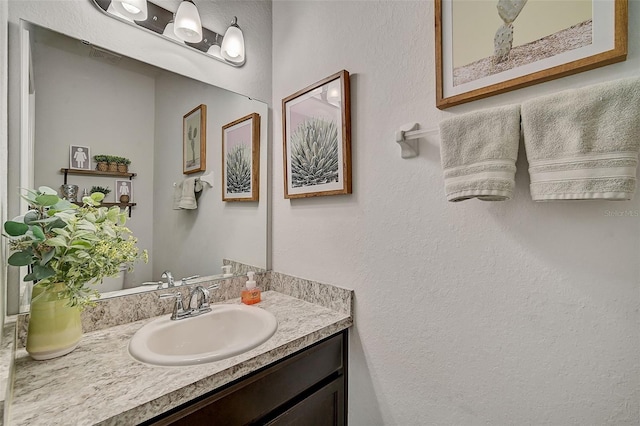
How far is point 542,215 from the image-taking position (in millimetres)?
739

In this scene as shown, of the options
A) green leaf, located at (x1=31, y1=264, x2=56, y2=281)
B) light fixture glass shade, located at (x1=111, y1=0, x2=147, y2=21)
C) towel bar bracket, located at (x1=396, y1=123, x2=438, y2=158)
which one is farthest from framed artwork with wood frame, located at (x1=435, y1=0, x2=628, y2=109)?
green leaf, located at (x1=31, y1=264, x2=56, y2=281)

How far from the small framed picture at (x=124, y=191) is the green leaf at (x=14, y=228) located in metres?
0.37

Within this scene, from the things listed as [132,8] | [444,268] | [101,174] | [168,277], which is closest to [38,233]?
[101,174]

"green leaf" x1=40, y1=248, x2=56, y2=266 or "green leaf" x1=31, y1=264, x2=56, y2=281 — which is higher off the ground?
"green leaf" x1=40, y1=248, x2=56, y2=266

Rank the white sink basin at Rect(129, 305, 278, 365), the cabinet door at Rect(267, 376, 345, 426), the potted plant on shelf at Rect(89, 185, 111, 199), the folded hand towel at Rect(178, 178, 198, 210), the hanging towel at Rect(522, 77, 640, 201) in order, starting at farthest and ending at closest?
the folded hand towel at Rect(178, 178, 198, 210)
the potted plant on shelf at Rect(89, 185, 111, 199)
the cabinet door at Rect(267, 376, 345, 426)
the white sink basin at Rect(129, 305, 278, 365)
the hanging towel at Rect(522, 77, 640, 201)

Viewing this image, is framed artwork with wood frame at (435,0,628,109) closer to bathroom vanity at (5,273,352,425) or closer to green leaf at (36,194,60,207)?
bathroom vanity at (5,273,352,425)

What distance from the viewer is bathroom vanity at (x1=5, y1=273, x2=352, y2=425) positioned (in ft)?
2.00

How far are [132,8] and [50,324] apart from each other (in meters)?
1.15

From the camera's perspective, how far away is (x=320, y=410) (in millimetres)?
1027

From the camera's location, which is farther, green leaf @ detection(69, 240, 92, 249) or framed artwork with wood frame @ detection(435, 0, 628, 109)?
green leaf @ detection(69, 240, 92, 249)

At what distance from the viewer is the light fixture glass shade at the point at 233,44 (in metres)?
1.37

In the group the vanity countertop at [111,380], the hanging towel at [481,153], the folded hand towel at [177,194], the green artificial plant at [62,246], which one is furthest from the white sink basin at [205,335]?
the hanging towel at [481,153]

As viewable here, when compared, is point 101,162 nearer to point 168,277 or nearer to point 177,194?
point 177,194

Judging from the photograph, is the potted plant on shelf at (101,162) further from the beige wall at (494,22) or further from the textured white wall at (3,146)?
the beige wall at (494,22)
